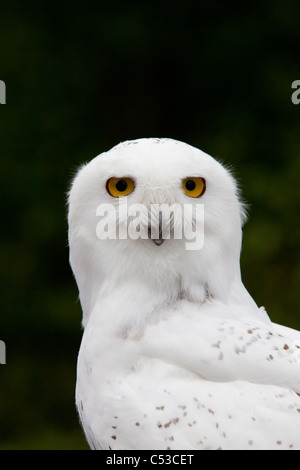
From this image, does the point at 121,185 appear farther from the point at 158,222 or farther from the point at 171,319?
the point at 171,319

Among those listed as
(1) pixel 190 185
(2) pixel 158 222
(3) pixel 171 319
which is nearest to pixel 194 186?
(1) pixel 190 185

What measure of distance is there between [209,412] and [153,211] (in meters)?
0.42

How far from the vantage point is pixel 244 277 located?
131 inches

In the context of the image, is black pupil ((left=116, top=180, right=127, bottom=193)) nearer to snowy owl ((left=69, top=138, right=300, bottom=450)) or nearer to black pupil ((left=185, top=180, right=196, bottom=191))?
snowy owl ((left=69, top=138, right=300, bottom=450))

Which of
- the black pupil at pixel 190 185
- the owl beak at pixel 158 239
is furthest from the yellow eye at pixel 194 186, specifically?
the owl beak at pixel 158 239

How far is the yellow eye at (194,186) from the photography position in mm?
1696

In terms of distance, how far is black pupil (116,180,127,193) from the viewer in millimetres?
1698

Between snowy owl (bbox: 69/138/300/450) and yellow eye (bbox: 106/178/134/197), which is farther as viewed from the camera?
yellow eye (bbox: 106/178/134/197)

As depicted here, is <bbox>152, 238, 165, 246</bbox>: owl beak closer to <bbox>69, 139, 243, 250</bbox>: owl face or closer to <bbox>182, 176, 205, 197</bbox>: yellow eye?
<bbox>69, 139, 243, 250</bbox>: owl face

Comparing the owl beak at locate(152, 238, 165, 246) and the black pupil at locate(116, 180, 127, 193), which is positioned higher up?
the black pupil at locate(116, 180, 127, 193)

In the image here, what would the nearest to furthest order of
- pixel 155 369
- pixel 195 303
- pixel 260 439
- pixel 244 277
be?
pixel 260 439 < pixel 155 369 < pixel 195 303 < pixel 244 277

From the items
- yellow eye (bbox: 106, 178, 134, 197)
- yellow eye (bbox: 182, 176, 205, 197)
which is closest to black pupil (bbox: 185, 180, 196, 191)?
yellow eye (bbox: 182, 176, 205, 197)
